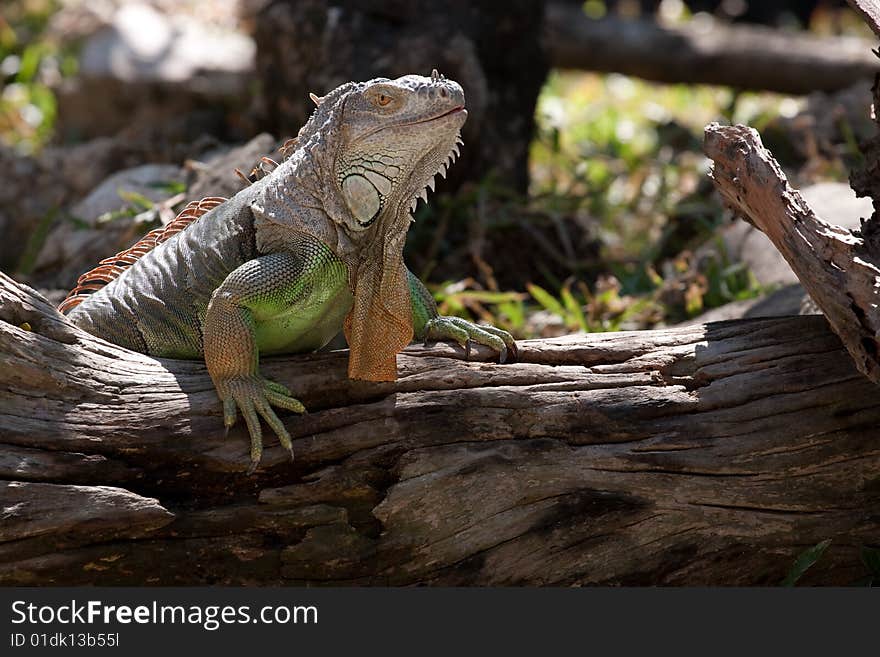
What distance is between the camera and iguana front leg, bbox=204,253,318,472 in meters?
3.96

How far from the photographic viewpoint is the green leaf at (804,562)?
4.11m

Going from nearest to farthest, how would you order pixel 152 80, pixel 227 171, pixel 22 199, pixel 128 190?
pixel 227 171, pixel 128 190, pixel 22 199, pixel 152 80

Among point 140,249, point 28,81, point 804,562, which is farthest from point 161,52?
Answer: point 804,562

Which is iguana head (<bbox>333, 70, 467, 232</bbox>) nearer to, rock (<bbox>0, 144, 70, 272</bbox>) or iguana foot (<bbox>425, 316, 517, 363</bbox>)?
iguana foot (<bbox>425, 316, 517, 363</bbox>)

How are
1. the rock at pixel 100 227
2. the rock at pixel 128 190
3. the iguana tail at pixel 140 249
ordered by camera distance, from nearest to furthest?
1. the iguana tail at pixel 140 249
2. the rock at pixel 100 227
3. the rock at pixel 128 190

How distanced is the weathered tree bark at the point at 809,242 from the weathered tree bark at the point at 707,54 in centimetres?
784

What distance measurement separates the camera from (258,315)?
4105 millimetres

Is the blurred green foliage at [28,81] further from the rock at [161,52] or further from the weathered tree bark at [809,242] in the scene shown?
the weathered tree bark at [809,242]

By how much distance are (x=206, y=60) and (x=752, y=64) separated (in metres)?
5.60

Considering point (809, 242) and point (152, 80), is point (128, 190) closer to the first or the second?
Answer: point (152, 80)

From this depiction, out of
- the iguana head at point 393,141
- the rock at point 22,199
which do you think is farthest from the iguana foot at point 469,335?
the rock at point 22,199

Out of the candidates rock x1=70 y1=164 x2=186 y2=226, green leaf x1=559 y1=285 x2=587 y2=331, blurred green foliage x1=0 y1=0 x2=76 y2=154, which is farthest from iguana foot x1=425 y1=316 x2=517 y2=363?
blurred green foliage x1=0 y1=0 x2=76 y2=154

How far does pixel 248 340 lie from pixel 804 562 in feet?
7.21

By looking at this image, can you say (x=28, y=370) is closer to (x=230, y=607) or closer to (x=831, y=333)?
(x=230, y=607)
